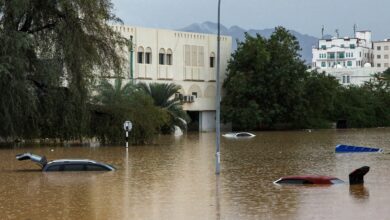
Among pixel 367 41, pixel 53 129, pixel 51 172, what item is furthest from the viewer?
pixel 367 41

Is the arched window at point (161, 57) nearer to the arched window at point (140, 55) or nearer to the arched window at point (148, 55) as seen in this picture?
the arched window at point (148, 55)

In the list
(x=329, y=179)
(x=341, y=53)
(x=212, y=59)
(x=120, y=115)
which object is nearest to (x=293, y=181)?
(x=329, y=179)

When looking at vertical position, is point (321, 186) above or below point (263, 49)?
below

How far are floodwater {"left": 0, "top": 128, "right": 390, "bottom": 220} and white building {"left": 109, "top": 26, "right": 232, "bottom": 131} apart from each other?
43.1 m

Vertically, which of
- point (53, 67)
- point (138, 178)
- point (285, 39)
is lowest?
point (138, 178)

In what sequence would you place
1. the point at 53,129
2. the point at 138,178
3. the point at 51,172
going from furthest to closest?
the point at 53,129, the point at 51,172, the point at 138,178

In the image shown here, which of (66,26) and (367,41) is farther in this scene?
(367,41)

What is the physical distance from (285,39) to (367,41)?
9903 centimetres

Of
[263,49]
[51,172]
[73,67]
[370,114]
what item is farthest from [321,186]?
[370,114]

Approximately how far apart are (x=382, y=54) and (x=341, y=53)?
18661mm

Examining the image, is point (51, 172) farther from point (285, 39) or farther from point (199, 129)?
point (285, 39)

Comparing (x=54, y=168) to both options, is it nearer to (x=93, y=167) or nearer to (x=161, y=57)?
(x=93, y=167)

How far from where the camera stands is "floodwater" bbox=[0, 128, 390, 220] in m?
16.6

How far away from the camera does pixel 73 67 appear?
41.1 m
